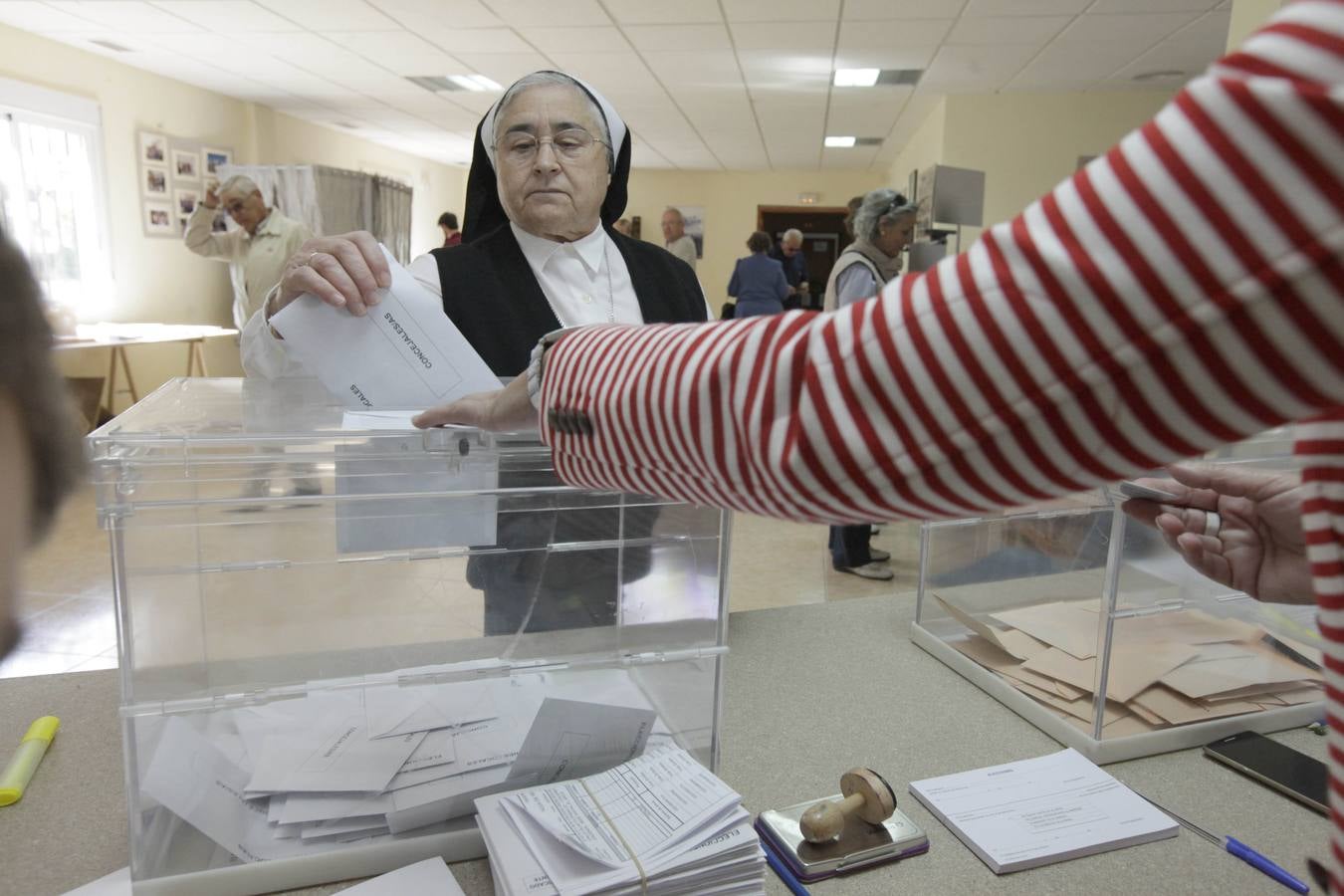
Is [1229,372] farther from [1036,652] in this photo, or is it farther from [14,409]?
[1036,652]

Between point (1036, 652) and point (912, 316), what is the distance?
36.8 inches

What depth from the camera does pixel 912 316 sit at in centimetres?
41

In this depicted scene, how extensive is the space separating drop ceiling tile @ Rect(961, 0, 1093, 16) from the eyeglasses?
3.90 m

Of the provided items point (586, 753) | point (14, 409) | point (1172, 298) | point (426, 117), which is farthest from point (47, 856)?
point (426, 117)

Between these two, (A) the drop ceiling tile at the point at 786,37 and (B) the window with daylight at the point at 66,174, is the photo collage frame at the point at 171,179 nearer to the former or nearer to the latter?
(B) the window with daylight at the point at 66,174

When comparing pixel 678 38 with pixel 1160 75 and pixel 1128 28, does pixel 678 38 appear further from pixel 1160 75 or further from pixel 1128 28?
pixel 1160 75

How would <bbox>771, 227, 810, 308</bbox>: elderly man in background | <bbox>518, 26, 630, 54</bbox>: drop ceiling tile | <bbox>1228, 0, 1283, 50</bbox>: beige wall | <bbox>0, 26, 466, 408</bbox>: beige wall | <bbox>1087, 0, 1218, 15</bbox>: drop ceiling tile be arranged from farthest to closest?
<bbox>771, 227, 810, 308</bbox>: elderly man in background, <bbox>0, 26, 466, 408</bbox>: beige wall, <bbox>518, 26, 630, 54</bbox>: drop ceiling tile, <bbox>1087, 0, 1218, 15</bbox>: drop ceiling tile, <bbox>1228, 0, 1283, 50</bbox>: beige wall

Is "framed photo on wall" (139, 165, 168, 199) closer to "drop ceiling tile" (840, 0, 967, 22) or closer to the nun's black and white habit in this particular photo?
"drop ceiling tile" (840, 0, 967, 22)

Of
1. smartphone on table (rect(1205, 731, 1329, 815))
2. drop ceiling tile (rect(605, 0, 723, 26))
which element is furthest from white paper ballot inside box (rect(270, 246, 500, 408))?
drop ceiling tile (rect(605, 0, 723, 26))

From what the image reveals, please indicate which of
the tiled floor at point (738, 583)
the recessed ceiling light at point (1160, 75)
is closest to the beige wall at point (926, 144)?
the recessed ceiling light at point (1160, 75)

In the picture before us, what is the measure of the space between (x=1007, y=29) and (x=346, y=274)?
16.6ft

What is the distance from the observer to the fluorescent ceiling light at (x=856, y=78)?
20.0 feet

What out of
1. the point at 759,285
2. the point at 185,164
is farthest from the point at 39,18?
the point at 759,285

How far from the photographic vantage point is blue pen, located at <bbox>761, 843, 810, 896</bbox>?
774 mm
